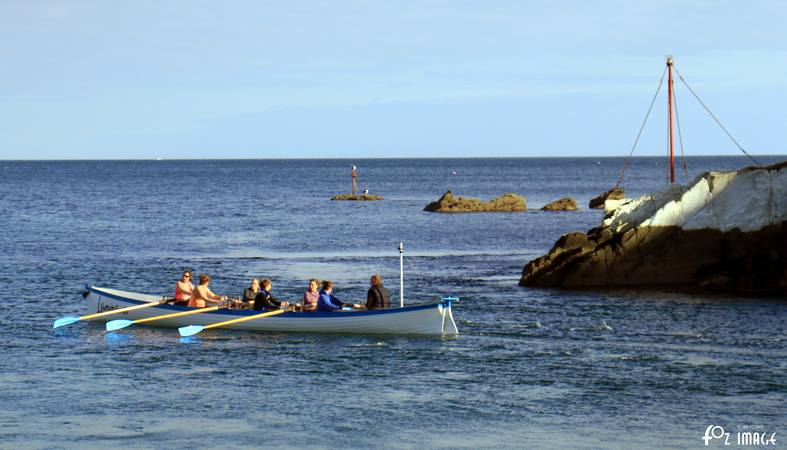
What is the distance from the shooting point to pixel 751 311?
36.5 meters

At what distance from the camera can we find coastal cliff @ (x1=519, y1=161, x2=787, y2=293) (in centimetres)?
4109

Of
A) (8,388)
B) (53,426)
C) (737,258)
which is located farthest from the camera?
(737,258)

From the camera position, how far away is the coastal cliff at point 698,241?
135 ft

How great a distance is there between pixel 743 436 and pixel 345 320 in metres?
13.9

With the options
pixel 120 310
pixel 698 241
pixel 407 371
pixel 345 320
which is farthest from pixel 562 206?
pixel 407 371

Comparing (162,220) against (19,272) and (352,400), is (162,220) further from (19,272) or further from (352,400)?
(352,400)

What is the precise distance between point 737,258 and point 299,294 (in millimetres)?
16196

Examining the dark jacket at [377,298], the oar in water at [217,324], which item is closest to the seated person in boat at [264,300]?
the oar in water at [217,324]

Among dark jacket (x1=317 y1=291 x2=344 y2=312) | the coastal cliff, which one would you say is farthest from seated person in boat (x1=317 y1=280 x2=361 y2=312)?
the coastal cliff

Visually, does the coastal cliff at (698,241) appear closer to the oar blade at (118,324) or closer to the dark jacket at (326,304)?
the dark jacket at (326,304)

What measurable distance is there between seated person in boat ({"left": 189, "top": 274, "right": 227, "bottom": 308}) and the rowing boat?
37cm

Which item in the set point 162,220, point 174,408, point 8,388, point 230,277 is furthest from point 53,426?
point 162,220

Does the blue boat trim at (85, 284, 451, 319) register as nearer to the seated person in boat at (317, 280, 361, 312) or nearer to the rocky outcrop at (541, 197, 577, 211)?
the seated person in boat at (317, 280, 361, 312)

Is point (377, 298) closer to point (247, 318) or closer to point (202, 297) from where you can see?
point (247, 318)
